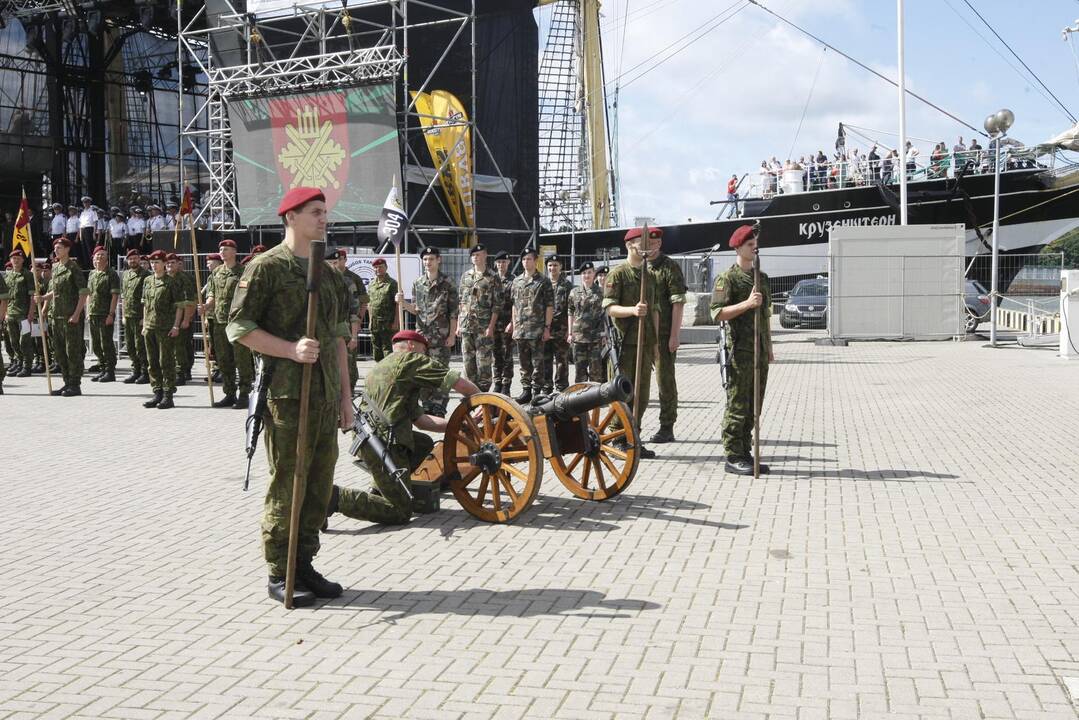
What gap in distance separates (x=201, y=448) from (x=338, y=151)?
10579mm

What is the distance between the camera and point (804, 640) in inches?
170

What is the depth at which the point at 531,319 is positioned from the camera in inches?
483

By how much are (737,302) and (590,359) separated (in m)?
4.28

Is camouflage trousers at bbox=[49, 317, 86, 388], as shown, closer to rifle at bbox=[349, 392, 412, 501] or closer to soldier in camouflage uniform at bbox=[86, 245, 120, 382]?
soldier in camouflage uniform at bbox=[86, 245, 120, 382]

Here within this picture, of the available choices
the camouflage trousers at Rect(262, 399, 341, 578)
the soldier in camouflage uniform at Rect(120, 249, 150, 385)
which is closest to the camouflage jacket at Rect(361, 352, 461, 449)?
the camouflage trousers at Rect(262, 399, 341, 578)

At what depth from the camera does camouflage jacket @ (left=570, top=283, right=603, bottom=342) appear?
12.1m

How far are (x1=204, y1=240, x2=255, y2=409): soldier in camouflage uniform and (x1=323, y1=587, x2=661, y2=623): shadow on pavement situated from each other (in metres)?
6.25

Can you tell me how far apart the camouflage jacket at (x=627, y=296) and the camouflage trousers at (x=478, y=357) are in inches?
139

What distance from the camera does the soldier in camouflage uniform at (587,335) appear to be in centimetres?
1215

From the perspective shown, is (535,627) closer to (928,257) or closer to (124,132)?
(928,257)

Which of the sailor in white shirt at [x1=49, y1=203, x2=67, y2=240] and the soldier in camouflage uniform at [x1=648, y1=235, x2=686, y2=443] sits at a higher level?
the sailor in white shirt at [x1=49, y1=203, x2=67, y2=240]

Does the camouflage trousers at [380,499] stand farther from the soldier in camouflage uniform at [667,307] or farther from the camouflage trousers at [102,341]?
the camouflage trousers at [102,341]

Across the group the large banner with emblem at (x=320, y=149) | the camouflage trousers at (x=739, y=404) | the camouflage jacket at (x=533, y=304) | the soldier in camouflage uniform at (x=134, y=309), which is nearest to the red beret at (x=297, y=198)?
the camouflage trousers at (x=739, y=404)

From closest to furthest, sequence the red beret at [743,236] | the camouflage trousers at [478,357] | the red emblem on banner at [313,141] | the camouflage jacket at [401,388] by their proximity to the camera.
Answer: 1. the camouflage jacket at [401,388]
2. the red beret at [743,236]
3. the camouflage trousers at [478,357]
4. the red emblem on banner at [313,141]
